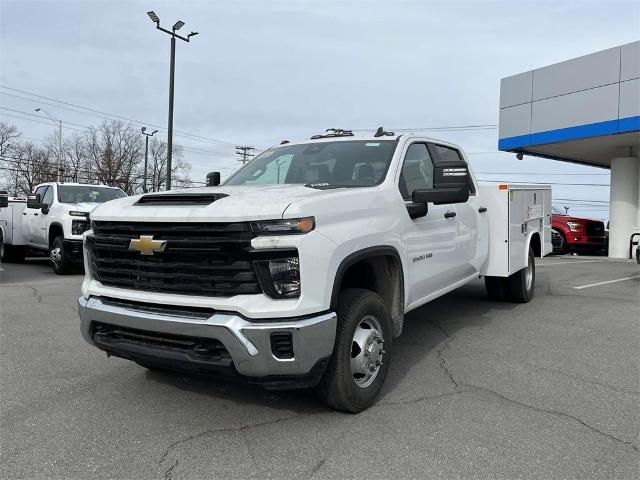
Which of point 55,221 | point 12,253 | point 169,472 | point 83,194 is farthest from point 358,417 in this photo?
point 12,253

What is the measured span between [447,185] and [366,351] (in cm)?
142

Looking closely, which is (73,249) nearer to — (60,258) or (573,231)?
(60,258)

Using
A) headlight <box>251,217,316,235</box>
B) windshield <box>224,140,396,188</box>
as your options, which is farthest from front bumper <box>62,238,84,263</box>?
headlight <box>251,217,316,235</box>

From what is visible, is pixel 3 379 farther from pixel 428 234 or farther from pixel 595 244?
pixel 595 244

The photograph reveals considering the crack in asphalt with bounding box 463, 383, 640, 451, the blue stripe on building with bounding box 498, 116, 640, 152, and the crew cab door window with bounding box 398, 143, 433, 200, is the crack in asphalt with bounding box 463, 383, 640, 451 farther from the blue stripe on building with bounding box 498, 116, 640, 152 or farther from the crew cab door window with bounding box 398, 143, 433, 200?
the blue stripe on building with bounding box 498, 116, 640, 152

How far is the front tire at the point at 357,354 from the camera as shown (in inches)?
132

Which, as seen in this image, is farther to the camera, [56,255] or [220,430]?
[56,255]

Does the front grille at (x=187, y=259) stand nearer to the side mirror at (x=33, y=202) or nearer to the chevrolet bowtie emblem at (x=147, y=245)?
the chevrolet bowtie emblem at (x=147, y=245)

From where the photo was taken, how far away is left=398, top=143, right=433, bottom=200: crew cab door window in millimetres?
4461

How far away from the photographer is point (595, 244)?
61.2 ft

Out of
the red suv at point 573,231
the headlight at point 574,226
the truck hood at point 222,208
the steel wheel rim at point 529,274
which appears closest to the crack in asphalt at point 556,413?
the truck hood at point 222,208

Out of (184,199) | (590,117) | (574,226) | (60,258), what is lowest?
(60,258)

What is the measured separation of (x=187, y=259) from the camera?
10.6 feet

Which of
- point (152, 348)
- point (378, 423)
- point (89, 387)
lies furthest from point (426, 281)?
point (89, 387)
